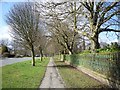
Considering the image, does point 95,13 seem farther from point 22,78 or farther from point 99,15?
point 22,78

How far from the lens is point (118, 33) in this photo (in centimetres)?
2119

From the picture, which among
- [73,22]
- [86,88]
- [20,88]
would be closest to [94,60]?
[86,88]

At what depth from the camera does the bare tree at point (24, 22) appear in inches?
1228

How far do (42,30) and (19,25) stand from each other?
6.30 m

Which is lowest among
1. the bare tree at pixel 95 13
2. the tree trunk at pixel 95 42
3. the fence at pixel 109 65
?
the fence at pixel 109 65

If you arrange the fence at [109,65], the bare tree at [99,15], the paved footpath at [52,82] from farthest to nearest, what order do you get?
the bare tree at [99,15]
the paved footpath at [52,82]
the fence at [109,65]

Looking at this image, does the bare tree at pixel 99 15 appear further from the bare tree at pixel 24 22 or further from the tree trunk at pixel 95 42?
the bare tree at pixel 24 22

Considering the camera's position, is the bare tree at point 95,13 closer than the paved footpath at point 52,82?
No

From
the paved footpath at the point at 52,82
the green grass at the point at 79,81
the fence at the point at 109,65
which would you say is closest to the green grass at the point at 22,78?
the paved footpath at the point at 52,82

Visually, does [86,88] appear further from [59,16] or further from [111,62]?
[59,16]

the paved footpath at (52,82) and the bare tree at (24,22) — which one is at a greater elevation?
the bare tree at (24,22)

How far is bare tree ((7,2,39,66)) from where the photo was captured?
102 feet

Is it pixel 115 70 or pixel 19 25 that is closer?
pixel 115 70

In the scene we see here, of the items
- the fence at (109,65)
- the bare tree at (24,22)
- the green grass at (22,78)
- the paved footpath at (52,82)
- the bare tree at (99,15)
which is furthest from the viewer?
the bare tree at (24,22)
